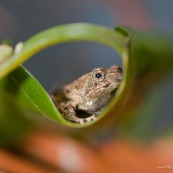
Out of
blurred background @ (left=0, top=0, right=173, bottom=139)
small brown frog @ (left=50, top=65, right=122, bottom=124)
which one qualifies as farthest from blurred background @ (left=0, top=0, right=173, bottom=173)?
small brown frog @ (left=50, top=65, right=122, bottom=124)

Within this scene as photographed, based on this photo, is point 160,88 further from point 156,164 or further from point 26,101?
point 26,101

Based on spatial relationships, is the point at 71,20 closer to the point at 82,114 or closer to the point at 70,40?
the point at 82,114

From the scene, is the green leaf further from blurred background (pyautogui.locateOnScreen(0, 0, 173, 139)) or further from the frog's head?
blurred background (pyautogui.locateOnScreen(0, 0, 173, 139))

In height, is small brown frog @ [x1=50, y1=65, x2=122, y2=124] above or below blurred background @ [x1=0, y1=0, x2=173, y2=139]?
below

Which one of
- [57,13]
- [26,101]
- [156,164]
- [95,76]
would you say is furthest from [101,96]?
[57,13]

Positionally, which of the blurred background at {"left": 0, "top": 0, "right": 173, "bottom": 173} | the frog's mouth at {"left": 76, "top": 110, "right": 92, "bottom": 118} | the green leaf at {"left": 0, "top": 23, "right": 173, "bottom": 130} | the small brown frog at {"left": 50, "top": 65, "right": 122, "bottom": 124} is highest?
the blurred background at {"left": 0, "top": 0, "right": 173, "bottom": 173}

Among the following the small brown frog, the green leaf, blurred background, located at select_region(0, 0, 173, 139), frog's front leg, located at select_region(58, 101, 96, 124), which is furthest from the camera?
blurred background, located at select_region(0, 0, 173, 139)
